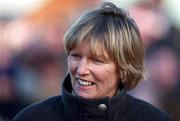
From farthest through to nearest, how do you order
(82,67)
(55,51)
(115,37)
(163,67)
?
(55,51)
(163,67)
(115,37)
(82,67)

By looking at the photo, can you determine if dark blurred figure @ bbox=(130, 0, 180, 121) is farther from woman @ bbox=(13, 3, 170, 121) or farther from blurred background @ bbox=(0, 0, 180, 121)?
woman @ bbox=(13, 3, 170, 121)

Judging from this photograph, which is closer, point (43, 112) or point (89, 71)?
point (89, 71)

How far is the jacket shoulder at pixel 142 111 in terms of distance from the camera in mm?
4359

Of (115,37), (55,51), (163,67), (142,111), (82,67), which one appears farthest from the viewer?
(55,51)

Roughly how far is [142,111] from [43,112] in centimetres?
58

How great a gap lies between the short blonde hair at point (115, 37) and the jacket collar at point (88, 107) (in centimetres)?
22

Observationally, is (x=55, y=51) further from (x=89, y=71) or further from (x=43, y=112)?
(x=89, y=71)

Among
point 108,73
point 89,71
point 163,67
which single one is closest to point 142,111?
point 108,73

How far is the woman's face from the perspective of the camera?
159 inches

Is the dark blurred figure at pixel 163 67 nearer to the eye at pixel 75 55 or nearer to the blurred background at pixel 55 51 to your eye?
the blurred background at pixel 55 51

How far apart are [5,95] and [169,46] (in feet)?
5.37

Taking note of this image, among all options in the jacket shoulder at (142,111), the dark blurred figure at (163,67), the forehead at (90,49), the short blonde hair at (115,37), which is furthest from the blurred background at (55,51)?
the forehead at (90,49)

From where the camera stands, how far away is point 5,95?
7344 millimetres

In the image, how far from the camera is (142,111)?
4.40 meters
